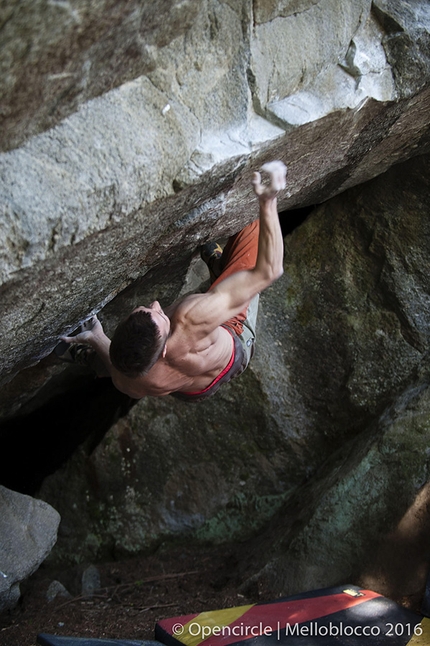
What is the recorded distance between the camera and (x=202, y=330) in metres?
2.83

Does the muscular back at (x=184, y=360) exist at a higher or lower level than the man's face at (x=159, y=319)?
lower

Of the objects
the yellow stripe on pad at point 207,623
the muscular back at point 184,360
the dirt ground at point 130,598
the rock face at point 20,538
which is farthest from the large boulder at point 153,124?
the dirt ground at point 130,598

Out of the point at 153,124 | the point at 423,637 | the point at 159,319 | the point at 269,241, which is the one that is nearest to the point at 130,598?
the point at 423,637

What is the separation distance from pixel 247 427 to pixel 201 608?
48.1 inches

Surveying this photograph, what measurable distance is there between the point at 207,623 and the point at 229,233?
1928 millimetres

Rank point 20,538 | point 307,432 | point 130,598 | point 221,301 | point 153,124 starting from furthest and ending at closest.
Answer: point 307,432, point 130,598, point 20,538, point 221,301, point 153,124

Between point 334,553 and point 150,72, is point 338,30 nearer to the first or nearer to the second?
point 150,72

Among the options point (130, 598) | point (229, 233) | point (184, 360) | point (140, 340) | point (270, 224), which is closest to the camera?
point (270, 224)

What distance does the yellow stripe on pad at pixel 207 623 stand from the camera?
3.10 meters

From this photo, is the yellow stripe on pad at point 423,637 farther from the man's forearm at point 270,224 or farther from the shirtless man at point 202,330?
the man's forearm at point 270,224

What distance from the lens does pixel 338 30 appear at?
2760mm

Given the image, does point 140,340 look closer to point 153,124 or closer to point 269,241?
point 269,241

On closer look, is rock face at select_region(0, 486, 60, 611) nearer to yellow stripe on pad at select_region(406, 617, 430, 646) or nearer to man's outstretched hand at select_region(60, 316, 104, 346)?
man's outstretched hand at select_region(60, 316, 104, 346)

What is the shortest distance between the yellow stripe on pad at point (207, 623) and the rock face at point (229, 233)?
0.57 m
